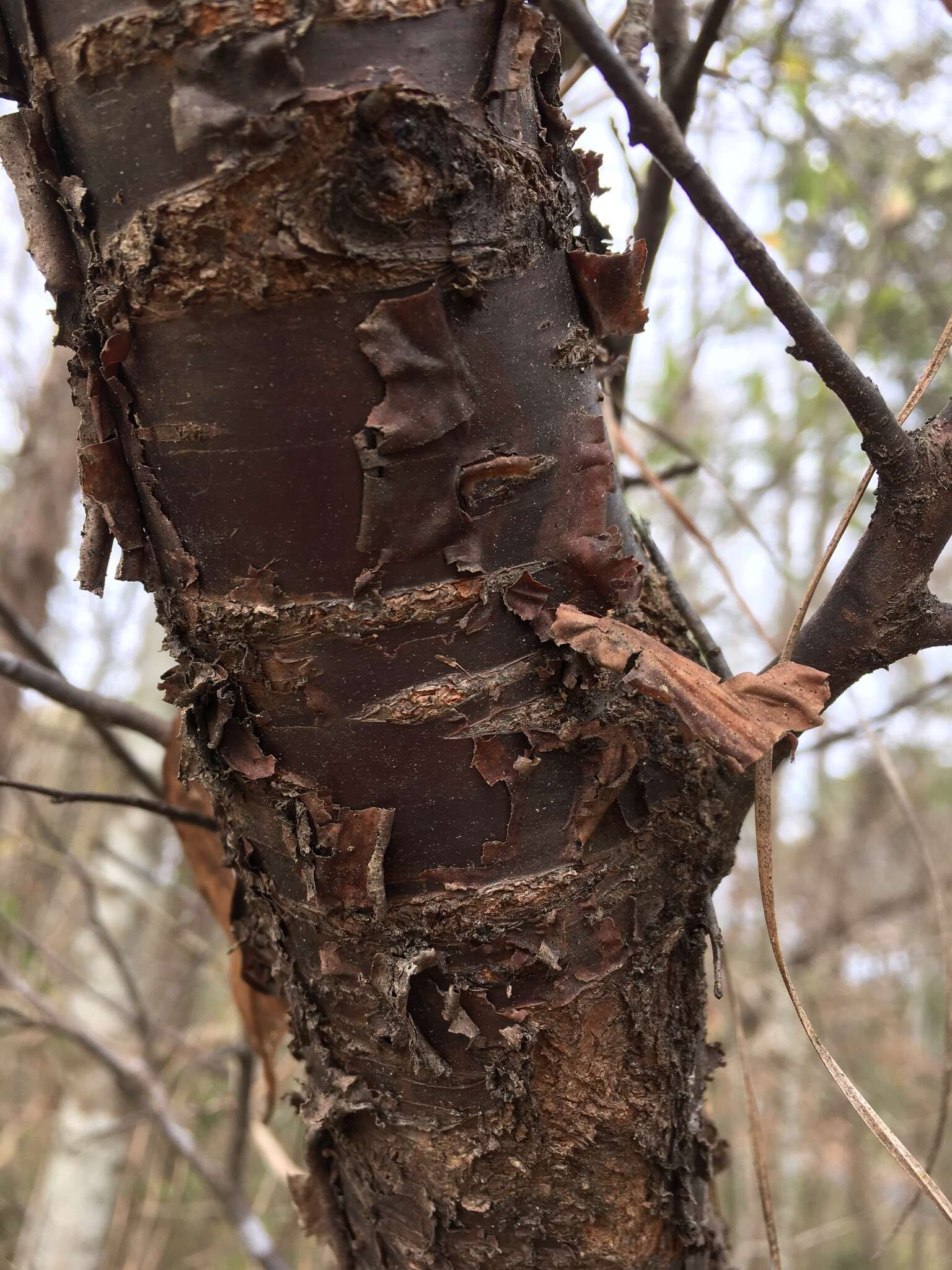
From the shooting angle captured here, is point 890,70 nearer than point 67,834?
Yes

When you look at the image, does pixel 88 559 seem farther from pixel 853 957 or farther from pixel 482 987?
pixel 853 957

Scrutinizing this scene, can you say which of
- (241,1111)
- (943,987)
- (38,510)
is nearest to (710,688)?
(943,987)

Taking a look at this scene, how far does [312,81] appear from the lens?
0.33 meters

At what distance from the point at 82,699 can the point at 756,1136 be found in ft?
2.08

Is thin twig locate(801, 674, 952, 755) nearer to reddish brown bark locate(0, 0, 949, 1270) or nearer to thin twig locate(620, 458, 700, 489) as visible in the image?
thin twig locate(620, 458, 700, 489)

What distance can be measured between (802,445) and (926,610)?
2.72 metres

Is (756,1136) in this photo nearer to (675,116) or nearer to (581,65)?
(675,116)

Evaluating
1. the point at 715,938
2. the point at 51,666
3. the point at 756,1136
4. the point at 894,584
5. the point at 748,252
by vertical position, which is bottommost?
the point at 756,1136

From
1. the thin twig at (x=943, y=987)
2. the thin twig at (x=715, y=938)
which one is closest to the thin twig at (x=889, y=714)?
the thin twig at (x=943, y=987)

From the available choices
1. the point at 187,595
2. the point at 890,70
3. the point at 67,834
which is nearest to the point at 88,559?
the point at 187,595

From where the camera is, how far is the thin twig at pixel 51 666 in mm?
866

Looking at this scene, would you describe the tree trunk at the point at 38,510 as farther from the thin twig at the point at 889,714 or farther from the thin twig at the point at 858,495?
the thin twig at the point at 858,495

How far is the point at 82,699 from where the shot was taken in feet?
2.41

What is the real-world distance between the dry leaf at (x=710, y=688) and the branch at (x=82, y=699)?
468mm
